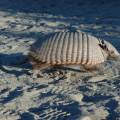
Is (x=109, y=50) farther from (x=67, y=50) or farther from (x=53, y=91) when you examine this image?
(x=53, y=91)

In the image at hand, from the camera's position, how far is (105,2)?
11.0 m

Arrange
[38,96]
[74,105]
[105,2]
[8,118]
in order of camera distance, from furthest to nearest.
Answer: [105,2] → [38,96] → [74,105] → [8,118]

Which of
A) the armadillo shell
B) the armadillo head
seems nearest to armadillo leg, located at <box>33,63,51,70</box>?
the armadillo shell

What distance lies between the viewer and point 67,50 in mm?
5301

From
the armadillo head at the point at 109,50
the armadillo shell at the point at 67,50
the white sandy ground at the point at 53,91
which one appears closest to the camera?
the white sandy ground at the point at 53,91

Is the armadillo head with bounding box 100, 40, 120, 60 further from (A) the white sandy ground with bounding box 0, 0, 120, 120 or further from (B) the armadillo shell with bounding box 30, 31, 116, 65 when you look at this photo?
(B) the armadillo shell with bounding box 30, 31, 116, 65

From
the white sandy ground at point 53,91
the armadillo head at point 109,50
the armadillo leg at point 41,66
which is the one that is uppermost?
the armadillo head at point 109,50

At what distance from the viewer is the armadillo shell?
530 centimetres

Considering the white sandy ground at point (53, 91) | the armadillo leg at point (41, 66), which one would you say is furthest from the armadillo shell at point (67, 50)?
the white sandy ground at point (53, 91)

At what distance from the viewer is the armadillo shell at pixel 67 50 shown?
209 inches

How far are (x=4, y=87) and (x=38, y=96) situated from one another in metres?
0.48

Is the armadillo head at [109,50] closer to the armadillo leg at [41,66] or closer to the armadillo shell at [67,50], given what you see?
the armadillo shell at [67,50]

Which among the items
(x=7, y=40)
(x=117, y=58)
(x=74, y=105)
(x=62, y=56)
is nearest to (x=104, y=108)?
(x=74, y=105)

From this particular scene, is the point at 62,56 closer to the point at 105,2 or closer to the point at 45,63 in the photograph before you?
the point at 45,63
